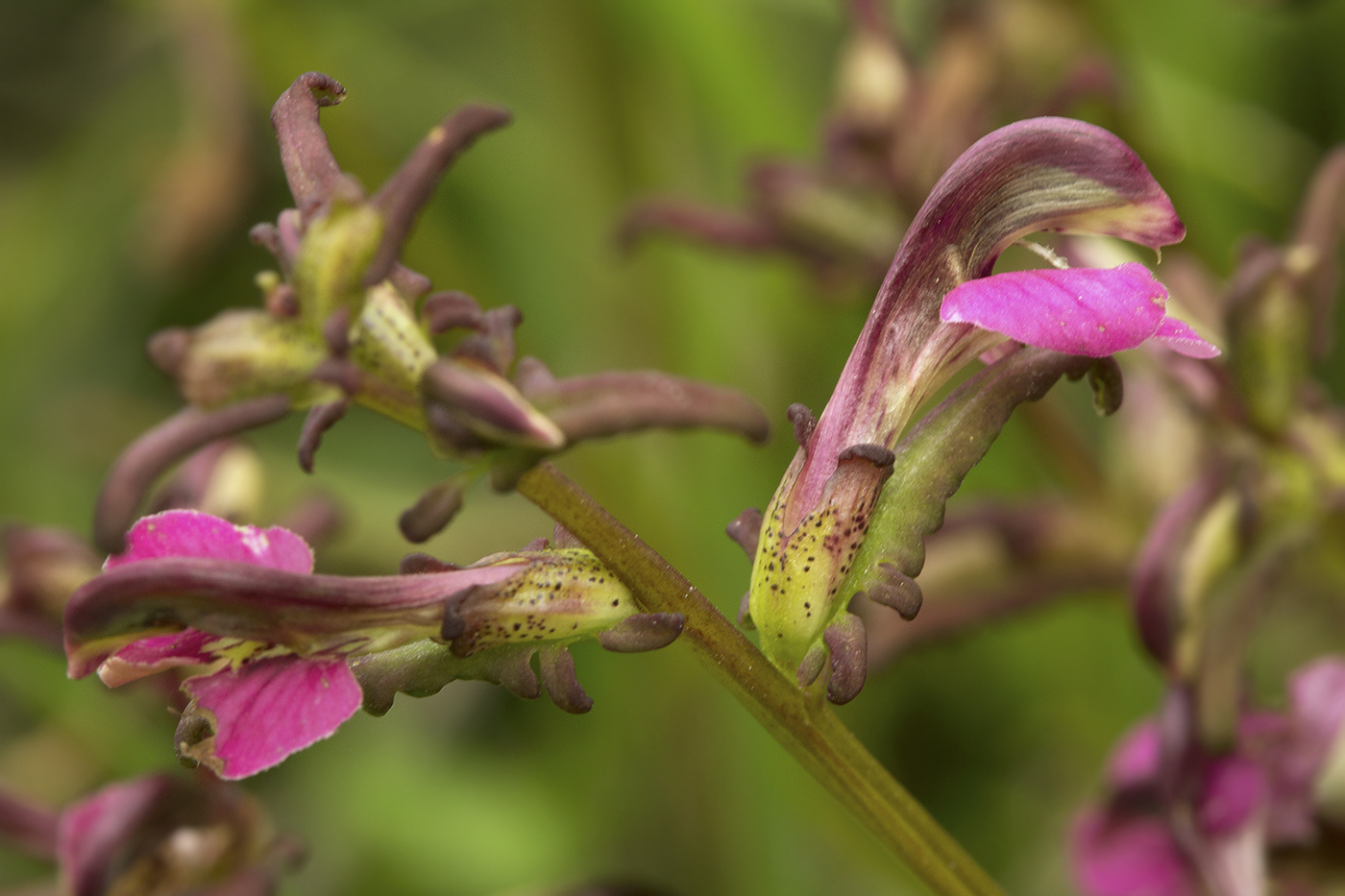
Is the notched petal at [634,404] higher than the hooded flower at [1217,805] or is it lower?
higher

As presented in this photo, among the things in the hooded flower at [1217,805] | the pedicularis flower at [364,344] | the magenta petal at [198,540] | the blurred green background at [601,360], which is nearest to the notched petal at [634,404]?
the pedicularis flower at [364,344]

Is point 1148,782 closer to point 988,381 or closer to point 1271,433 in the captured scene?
point 1271,433

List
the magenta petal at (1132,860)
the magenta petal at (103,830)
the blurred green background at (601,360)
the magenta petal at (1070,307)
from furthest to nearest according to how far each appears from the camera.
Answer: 1. the blurred green background at (601,360)
2. the magenta petal at (1132,860)
3. the magenta petal at (103,830)
4. the magenta petal at (1070,307)

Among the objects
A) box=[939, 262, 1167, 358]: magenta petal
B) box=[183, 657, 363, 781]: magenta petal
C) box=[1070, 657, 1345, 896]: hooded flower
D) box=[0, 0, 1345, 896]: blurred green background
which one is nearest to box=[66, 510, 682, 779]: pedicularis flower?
box=[183, 657, 363, 781]: magenta petal

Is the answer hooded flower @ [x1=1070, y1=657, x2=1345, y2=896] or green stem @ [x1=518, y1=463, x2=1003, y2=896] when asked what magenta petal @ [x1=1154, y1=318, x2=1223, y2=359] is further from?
hooded flower @ [x1=1070, y1=657, x2=1345, y2=896]

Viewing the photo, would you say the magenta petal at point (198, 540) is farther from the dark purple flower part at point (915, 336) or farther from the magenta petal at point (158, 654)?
the dark purple flower part at point (915, 336)

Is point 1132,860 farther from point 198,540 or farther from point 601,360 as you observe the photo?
point 601,360

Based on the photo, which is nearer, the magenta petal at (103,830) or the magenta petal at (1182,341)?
the magenta petal at (1182,341)
